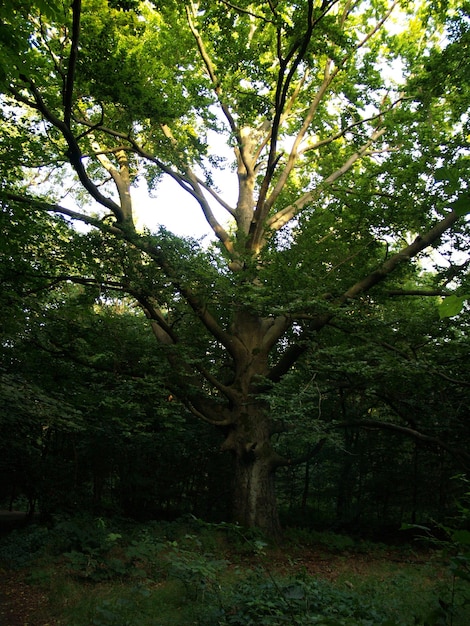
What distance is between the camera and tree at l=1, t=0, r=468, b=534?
Answer: 8.45 m

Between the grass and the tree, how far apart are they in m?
1.83

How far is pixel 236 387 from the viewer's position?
1054 cm

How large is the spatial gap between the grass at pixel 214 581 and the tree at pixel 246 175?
5.99 feet

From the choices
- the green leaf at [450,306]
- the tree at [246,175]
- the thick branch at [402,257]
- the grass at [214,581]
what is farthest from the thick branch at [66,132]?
the green leaf at [450,306]

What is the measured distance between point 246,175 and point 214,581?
10788mm

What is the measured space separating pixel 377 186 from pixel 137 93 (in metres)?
6.69

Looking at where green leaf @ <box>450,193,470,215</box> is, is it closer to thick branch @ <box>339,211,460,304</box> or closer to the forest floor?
the forest floor

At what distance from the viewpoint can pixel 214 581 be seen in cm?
515

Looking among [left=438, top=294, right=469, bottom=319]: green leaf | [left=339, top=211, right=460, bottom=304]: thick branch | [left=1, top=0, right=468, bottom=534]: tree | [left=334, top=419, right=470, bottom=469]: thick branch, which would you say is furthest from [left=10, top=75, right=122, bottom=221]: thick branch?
[left=438, top=294, right=469, bottom=319]: green leaf

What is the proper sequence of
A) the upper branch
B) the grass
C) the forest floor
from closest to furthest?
1. the grass
2. the forest floor
3. the upper branch

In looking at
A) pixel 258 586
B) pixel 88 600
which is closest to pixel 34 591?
pixel 88 600

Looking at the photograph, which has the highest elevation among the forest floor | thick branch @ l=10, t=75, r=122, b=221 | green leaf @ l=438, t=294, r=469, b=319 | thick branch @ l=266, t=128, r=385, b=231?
thick branch @ l=266, t=128, r=385, b=231

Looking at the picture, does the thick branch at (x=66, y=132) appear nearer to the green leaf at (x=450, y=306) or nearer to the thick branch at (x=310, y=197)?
the thick branch at (x=310, y=197)

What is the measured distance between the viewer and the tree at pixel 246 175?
8453 millimetres
